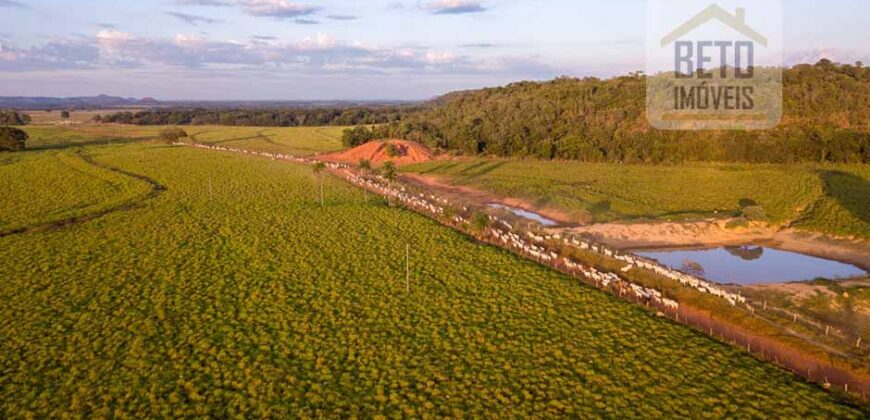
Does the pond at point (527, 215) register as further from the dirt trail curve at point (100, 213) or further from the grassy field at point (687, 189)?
the dirt trail curve at point (100, 213)

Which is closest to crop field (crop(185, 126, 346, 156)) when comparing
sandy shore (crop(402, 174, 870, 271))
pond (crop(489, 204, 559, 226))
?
pond (crop(489, 204, 559, 226))

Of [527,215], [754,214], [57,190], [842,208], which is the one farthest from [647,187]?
[57,190]

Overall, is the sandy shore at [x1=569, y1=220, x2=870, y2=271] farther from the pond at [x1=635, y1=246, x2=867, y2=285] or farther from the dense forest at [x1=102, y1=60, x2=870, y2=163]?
the dense forest at [x1=102, y1=60, x2=870, y2=163]

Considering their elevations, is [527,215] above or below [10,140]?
below

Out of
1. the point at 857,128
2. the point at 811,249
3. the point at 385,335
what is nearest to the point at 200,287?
A: the point at 385,335

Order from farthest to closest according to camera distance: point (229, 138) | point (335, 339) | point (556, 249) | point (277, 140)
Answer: point (229, 138) < point (277, 140) < point (556, 249) < point (335, 339)

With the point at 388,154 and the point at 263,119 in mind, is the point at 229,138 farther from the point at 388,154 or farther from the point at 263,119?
the point at 388,154
